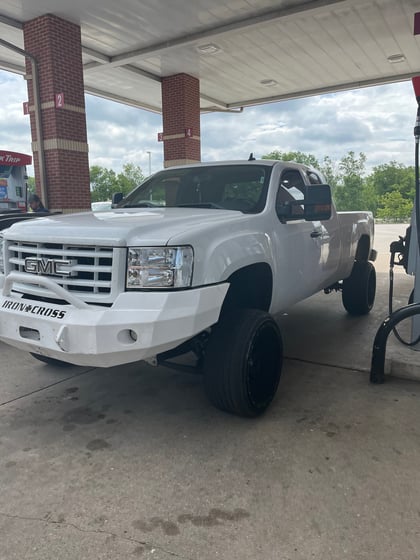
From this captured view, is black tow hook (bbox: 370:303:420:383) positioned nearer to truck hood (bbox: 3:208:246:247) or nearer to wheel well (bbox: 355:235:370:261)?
truck hood (bbox: 3:208:246:247)

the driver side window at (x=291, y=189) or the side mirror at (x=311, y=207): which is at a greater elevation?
the driver side window at (x=291, y=189)

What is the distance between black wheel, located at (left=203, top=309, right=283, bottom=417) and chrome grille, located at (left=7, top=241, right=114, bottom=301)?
88 centimetres

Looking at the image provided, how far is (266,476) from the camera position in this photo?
8.54 feet

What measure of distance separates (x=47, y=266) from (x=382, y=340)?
109 inches

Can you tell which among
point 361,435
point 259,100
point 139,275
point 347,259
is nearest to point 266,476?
point 361,435

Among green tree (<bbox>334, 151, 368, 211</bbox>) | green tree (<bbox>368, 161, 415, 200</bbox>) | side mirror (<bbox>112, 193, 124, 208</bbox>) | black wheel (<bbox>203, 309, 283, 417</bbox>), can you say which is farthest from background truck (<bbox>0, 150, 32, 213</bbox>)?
green tree (<bbox>368, 161, 415, 200</bbox>)

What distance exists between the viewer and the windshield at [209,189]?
391cm

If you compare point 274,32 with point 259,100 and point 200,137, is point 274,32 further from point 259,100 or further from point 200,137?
point 259,100

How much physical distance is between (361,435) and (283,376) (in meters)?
1.16

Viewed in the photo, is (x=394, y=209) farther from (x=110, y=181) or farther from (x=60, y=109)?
(x=60, y=109)

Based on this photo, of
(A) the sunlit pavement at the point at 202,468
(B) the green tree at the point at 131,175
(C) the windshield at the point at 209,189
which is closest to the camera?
(A) the sunlit pavement at the point at 202,468

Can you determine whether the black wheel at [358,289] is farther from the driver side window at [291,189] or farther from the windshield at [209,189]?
the windshield at [209,189]

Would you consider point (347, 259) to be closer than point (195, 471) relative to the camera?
No

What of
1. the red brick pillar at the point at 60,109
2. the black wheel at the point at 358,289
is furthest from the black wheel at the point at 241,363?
the red brick pillar at the point at 60,109
